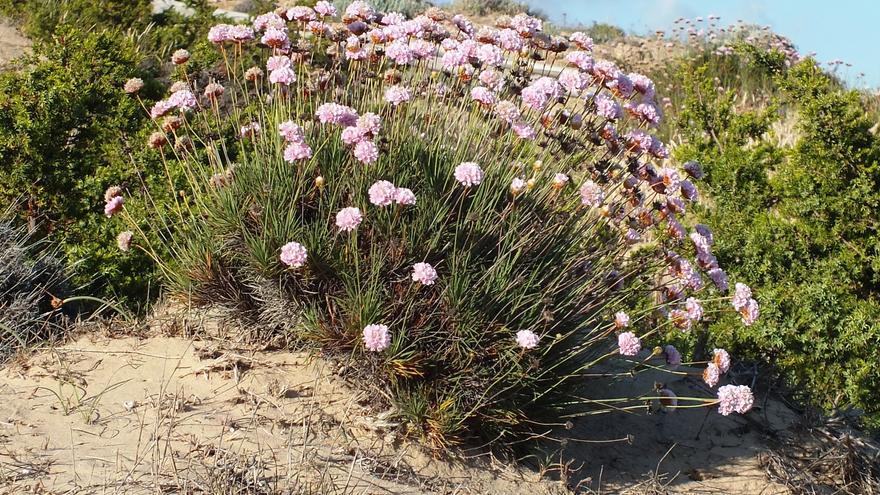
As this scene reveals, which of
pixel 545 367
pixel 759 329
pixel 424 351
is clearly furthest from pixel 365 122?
pixel 759 329

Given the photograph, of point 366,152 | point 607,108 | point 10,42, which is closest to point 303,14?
point 366,152

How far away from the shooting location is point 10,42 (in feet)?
32.6

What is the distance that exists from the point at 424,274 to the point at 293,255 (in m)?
0.58

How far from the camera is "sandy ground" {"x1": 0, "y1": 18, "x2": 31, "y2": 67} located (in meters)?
9.48

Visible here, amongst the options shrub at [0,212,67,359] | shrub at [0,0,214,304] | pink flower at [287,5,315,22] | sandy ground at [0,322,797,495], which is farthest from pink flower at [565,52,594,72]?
shrub at [0,212,67,359]

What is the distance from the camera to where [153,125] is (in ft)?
21.3

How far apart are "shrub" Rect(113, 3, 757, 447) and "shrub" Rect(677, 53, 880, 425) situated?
147 centimetres

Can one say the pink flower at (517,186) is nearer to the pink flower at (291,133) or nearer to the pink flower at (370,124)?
the pink flower at (370,124)

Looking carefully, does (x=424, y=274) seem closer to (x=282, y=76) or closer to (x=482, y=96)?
(x=482, y=96)

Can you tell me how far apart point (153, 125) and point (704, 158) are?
468cm

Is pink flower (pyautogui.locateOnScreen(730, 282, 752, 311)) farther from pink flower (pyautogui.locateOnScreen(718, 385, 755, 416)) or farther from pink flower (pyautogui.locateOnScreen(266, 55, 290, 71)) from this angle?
pink flower (pyautogui.locateOnScreen(266, 55, 290, 71))

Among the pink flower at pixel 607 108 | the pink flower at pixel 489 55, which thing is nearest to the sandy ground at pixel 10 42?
the pink flower at pixel 489 55

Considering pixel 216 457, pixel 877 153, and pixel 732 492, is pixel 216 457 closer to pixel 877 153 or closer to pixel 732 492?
pixel 732 492

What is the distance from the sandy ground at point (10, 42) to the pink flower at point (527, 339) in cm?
714
